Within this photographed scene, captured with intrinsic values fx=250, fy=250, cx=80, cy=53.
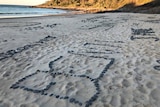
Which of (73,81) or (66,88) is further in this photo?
(73,81)

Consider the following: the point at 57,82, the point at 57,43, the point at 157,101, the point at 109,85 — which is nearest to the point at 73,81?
the point at 57,82

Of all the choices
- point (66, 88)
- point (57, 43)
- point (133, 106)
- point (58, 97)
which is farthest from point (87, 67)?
point (57, 43)

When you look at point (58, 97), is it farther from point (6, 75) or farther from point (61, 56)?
point (61, 56)

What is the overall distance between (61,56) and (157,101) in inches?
171

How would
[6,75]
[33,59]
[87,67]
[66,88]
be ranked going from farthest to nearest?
[33,59]
[87,67]
[6,75]
[66,88]

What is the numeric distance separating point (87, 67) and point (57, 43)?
4106 mm

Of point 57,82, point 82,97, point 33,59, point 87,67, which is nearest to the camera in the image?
point 82,97

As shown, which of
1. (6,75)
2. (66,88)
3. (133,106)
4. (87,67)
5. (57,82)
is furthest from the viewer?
(87,67)

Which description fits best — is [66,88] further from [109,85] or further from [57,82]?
[109,85]

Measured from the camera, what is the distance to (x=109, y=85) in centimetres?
589

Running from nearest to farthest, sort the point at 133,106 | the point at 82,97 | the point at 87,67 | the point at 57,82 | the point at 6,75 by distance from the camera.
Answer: the point at 133,106
the point at 82,97
the point at 57,82
the point at 6,75
the point at 87,67

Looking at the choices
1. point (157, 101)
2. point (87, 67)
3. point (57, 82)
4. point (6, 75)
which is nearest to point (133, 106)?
point (157, 101)

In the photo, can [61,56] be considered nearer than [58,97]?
No

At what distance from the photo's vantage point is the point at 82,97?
5.28 m
